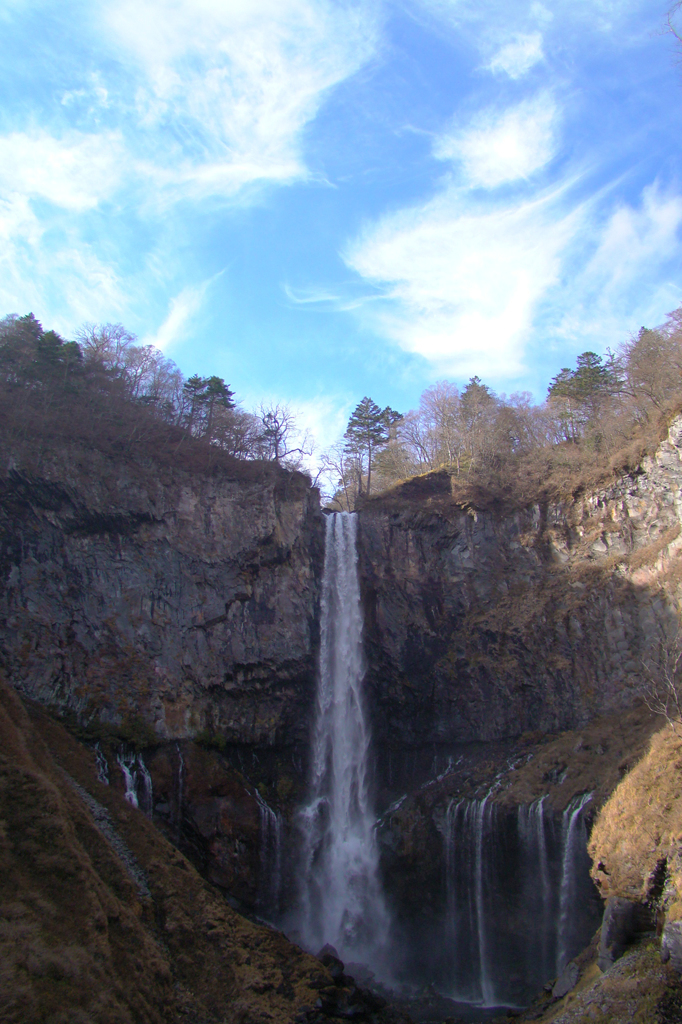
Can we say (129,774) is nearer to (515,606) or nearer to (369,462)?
(515,606)

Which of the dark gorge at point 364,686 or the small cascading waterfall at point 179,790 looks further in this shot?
the small cascading waterfall at point 179,790

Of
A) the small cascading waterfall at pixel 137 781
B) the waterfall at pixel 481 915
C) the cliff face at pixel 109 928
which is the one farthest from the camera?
the small cascading waterfall at pixel 137 781

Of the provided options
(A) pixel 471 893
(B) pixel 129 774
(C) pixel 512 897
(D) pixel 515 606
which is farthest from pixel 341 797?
(D) pixel 515 606

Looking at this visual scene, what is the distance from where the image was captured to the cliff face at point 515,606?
27.0 metres

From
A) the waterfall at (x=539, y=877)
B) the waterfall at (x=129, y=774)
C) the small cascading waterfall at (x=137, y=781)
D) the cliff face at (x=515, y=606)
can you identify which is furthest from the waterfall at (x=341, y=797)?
the waterfall at (x=129, y=774)

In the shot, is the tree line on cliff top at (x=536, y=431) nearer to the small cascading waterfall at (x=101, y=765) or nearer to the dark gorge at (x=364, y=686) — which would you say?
the dark gorge at (x=364, y=686)

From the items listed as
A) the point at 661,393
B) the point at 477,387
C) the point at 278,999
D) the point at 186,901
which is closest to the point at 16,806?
the point at 186,901

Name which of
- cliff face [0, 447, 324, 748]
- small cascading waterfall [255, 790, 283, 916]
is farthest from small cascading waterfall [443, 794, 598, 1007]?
cliff face [0, 447, 324, 748]

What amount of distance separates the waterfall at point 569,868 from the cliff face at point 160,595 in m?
12.3

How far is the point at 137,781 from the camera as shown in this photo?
77.0ft

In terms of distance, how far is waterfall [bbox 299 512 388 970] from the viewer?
24625mm

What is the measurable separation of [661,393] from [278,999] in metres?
29.3

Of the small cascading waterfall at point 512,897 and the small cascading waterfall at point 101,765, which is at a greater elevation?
the small cascading waterfall at point 101,765

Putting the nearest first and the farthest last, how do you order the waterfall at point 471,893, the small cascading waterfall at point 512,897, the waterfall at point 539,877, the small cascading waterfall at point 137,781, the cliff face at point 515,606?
the small cascading waterfall at point 512,897
the waterfall at point 539,877
the waterfall at point 471,893
the small cascading waterfall at point 137,781
the cliff face at point 515,606
